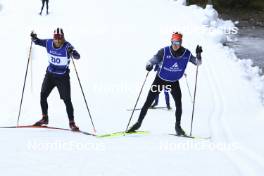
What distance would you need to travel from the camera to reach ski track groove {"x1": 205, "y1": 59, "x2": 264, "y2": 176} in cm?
739

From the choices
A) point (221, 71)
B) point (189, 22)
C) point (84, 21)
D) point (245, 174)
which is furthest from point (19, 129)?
point (189, 22)

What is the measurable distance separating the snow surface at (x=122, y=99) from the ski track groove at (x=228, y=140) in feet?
0.07

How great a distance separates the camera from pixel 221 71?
16.4 m

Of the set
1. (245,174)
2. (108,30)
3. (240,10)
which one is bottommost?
(245,174)

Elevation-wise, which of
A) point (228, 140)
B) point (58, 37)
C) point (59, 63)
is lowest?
point (228, 140)

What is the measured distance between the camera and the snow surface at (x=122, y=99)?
6879 mm

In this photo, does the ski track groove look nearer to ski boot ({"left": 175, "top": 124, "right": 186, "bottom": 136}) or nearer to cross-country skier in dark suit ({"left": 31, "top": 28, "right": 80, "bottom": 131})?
ski boot ({"left": 175, "top": 124, "right": 186, "bottom": 136})

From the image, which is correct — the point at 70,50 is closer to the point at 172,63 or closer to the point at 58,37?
the point at 58,37

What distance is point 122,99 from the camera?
13070mm

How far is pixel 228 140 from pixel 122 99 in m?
4.34

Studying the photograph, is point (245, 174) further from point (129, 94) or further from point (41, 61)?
point (41, 61)

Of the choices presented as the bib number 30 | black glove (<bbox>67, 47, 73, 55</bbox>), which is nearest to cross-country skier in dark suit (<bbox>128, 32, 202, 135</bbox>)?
black glove (<bbox>67, 47, 73, 55</bbox>)

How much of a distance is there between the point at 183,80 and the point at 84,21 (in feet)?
31.1

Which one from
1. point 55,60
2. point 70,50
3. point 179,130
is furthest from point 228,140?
point 55,60
